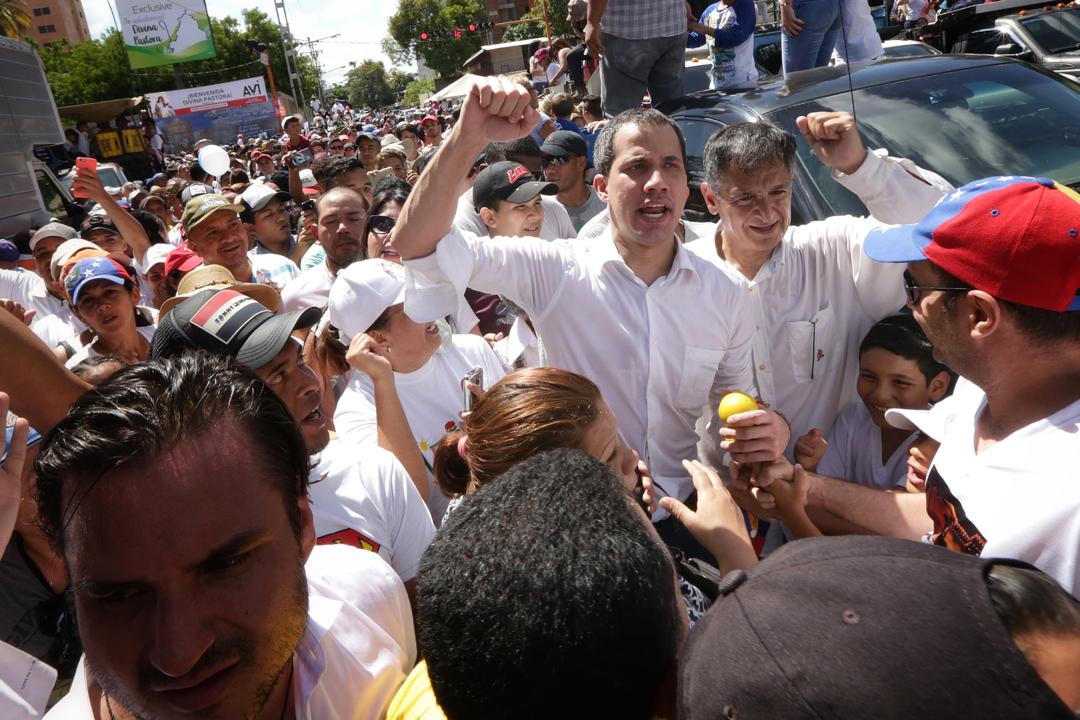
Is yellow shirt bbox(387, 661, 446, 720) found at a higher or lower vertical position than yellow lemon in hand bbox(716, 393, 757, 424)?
lower

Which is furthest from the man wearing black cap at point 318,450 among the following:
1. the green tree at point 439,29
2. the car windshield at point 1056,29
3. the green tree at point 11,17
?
the green tree at point 439,29

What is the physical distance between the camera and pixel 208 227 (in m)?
4.79

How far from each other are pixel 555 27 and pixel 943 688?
148 ft

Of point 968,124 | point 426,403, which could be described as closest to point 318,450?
point 426,403

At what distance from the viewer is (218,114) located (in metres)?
41.2

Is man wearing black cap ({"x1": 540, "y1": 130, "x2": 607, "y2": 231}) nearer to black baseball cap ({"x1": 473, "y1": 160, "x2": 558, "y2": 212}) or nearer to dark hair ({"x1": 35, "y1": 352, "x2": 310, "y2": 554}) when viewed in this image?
black baseball cap ({"x1": 473, "y1": 160, "x2": 558, "y2": 212})

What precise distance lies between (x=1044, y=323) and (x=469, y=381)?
1.59 meters

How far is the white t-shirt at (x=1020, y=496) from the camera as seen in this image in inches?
52.4

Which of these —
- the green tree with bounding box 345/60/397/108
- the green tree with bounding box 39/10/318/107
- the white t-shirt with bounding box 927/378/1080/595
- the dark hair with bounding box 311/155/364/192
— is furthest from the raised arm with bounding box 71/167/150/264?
the green tree with bounding box 345/60/397/108

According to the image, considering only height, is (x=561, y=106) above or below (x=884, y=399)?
above

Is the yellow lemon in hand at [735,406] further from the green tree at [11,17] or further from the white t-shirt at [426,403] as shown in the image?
the green tree at [11,17]

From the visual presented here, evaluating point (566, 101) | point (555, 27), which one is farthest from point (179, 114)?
point (566, 101)

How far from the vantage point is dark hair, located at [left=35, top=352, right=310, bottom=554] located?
4.26ft

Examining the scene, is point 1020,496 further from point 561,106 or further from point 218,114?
point 218,114
